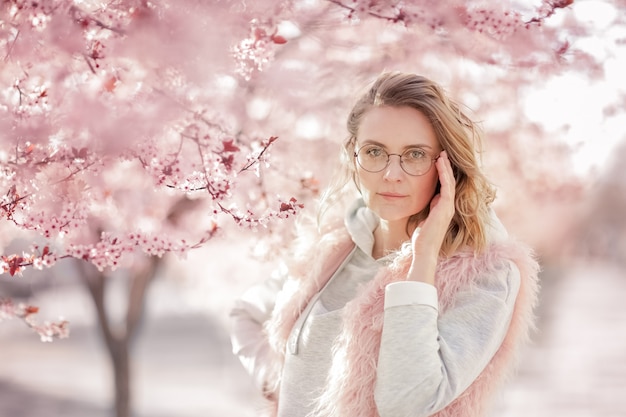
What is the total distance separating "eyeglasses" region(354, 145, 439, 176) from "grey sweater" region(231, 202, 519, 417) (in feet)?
0.80

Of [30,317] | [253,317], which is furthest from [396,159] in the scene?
[30,317]

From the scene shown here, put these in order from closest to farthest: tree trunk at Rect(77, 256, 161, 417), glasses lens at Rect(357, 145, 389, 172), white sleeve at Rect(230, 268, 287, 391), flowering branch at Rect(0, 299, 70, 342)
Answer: glasses lens at Rect(357, 145, 389, 172), white sleeve at Rect(230, 268, 287, 391), flowering branch at Rect(0, 299, 70, 342), tree trunk at Rect(77, 256, 161, 417)

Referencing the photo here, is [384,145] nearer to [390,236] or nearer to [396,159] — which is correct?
[396,159]

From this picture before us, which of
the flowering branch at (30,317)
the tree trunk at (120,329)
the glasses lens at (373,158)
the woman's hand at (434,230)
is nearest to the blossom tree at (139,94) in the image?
the flowering branch at (30,317)

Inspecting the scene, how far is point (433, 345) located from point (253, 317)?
2.76 ft

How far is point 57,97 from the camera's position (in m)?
1.85

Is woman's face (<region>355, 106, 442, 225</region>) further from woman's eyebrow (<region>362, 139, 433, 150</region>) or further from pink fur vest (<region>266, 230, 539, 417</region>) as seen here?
pink fur vest (<region>266, 230, 539, 417</region>)

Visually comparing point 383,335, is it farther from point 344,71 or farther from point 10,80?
point 344,71

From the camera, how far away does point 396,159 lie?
5.59 feet

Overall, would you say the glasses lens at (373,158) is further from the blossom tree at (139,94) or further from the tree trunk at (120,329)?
the tree trunk at (120,329)

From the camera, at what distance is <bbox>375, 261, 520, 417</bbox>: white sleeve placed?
1516mm

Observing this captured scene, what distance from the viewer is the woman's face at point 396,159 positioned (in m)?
1.70

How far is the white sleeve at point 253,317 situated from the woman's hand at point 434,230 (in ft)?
2.07

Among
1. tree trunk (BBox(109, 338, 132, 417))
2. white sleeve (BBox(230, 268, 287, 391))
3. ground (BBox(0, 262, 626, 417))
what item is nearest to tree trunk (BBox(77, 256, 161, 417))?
tree trunk (BBox(109, 338, 132, 417))
